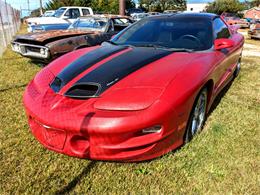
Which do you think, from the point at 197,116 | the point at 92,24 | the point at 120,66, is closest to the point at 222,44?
the point at 197,116

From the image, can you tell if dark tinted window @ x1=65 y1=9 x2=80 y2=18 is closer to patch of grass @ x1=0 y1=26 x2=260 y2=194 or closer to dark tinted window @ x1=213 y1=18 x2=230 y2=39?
dark tinted window @ x1=213 y1=18 x2=230 y2=39

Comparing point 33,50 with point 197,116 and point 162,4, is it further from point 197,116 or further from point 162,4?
point 162,4

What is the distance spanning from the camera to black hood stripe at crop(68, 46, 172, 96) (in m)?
2.53

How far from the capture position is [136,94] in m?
2.28

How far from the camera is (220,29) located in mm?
4086

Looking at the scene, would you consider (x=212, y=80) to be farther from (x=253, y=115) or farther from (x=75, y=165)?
(x=75, y=165)

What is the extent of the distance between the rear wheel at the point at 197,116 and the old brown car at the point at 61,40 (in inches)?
149

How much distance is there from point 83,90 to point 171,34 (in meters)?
1.70

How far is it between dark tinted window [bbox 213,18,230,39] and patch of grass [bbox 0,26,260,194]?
130 centimetres

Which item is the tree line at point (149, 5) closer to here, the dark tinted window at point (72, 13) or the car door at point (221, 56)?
the dark tinted window at point (72, 13)

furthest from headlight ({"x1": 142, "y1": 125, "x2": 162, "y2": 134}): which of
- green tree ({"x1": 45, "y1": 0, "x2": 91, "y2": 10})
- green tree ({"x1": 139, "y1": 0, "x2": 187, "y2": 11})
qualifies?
green tree ({"x1": 139, "y1": 0, "x2": 187, "y2": 11})

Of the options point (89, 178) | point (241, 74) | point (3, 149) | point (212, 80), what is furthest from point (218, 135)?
point (241, 74)

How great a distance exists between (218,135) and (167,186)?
115cm

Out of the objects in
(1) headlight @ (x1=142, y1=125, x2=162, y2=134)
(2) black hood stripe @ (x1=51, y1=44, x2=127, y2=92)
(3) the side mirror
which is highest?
(3) the side mirror
